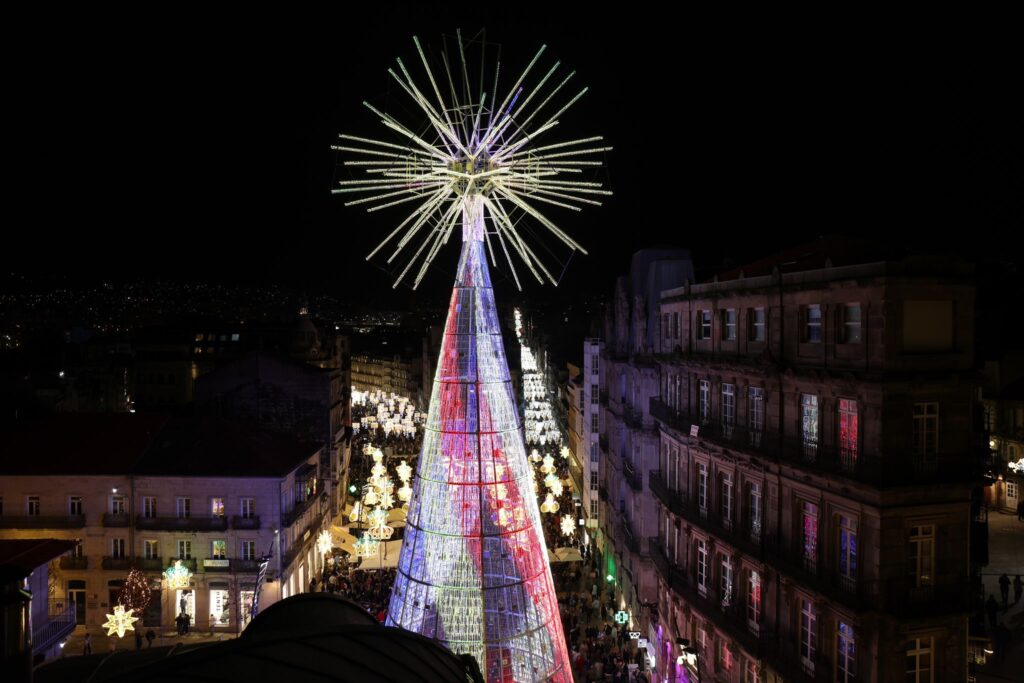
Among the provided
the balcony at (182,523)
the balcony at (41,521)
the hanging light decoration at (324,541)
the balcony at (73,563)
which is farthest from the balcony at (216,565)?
the balcony at (41,521)

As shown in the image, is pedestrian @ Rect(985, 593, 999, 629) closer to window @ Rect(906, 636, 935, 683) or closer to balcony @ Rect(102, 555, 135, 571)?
window @ Rect(906, 636, 935, 683)

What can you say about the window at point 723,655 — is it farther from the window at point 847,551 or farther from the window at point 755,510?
the window at point 847,551

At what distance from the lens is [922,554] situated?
798 inches

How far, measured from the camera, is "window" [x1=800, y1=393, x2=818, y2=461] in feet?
73.3

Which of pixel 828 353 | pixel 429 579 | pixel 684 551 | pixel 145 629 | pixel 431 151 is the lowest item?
pixel 145 629

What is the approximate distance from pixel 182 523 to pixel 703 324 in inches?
1191

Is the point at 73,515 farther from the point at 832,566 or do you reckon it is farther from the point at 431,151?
the point at 832,566

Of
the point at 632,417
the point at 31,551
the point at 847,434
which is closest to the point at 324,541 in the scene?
the point at 31,551

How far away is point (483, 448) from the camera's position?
2186 cm

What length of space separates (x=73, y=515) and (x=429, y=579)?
29.5 meters

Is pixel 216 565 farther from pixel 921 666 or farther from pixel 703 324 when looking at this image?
pixel 921 666

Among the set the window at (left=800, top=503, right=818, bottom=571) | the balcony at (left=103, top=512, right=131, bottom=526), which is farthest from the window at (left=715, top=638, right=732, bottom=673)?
the balcony at (left=103, top=512, right=131, bottom=526)

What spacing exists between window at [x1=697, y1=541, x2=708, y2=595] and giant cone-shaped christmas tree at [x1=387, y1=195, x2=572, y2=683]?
874 centimetres

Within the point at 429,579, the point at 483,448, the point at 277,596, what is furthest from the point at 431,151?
the point at 277,596
